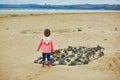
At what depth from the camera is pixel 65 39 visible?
10383mm

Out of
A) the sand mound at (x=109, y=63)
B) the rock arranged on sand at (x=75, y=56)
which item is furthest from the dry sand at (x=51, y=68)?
the rock arranged on sand at (x=75, y=56)

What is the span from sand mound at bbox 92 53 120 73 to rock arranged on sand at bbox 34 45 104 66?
20cm

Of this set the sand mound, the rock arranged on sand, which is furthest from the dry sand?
the rock arranged on sand

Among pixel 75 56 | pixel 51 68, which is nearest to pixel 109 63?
pixel 75 56

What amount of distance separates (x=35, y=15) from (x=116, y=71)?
40.2ft

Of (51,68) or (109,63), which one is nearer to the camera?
(51,68)

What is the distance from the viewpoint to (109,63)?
6926 mm

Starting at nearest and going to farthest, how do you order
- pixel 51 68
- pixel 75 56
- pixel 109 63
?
pixel 51 68 → pixel 109 63 → pixel 75 56

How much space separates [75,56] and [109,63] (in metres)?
0.87

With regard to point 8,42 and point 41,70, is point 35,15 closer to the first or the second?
point 8,42

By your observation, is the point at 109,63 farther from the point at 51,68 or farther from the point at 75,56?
the point at 51,68

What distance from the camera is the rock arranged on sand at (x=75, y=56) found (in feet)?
23.3

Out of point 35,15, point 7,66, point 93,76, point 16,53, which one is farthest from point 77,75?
point 35,15

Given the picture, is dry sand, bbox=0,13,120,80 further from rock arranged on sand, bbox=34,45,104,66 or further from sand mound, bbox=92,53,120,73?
rock arranged on sand, bbox=34,45,104,66
